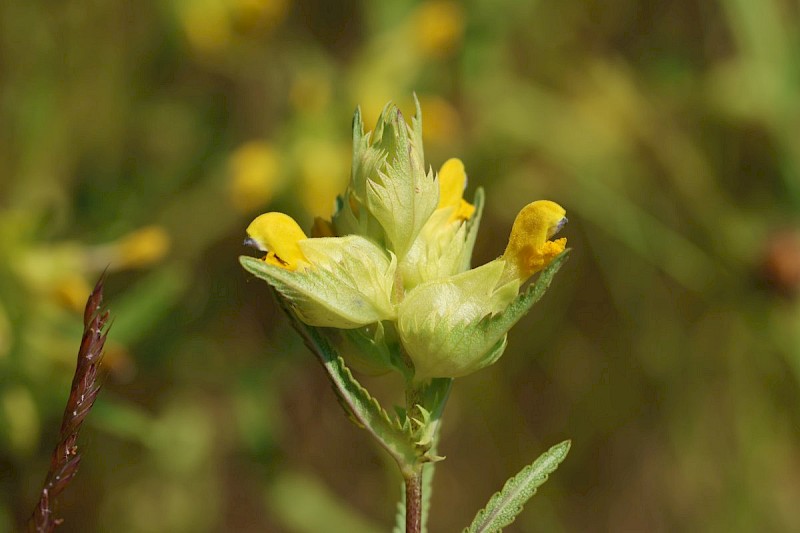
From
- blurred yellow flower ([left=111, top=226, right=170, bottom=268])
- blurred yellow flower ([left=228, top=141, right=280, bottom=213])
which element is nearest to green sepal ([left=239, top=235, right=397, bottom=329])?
blurred yellow flower ([left=111, top=226, right=170, bottom=268])

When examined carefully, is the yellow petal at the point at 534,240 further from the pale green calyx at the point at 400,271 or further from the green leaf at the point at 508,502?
the green leaf at the point at 508,502

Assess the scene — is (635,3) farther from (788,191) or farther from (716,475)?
(716,475)

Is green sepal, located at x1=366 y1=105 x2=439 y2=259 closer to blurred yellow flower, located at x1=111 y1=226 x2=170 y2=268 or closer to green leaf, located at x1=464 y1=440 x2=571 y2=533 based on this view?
green leaf, located at x1=464 y1=440 x2=571 y2=533

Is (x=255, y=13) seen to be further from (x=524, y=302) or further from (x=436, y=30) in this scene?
(x=524, y=302)

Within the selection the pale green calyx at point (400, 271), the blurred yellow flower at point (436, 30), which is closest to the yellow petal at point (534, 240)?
the pale green calyx at point (400, 271)

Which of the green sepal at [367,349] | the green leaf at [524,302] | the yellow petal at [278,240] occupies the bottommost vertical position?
the green sepal at [367,349]

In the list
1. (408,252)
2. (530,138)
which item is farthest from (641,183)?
(408,252)
